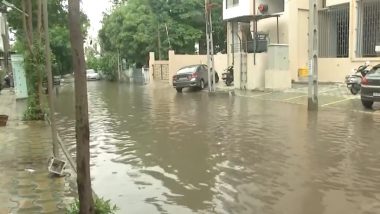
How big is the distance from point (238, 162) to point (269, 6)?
22105mm

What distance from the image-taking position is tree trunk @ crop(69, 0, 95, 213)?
4.23 m

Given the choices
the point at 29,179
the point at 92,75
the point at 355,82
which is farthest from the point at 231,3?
the point at 92,75

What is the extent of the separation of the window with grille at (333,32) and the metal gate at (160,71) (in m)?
18.0

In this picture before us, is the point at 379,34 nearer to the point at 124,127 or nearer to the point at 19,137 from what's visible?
the point at 124,127

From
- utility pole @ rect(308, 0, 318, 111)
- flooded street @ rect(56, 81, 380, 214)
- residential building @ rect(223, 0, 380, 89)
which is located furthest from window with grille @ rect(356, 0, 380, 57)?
flooded street @ rect(56, 81, 380, 214)

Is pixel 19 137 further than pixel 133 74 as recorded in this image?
No

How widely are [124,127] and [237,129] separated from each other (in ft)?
10.1

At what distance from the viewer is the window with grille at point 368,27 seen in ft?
72.5

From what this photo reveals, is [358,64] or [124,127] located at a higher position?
[358,64]

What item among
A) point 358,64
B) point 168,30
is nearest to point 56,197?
point 358,64

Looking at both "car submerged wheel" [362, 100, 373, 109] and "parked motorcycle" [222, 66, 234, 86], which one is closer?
"car submerged wheel" [362, 100, 373, 109]

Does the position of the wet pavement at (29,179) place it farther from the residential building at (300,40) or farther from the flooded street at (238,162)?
the residential building at (300,40)

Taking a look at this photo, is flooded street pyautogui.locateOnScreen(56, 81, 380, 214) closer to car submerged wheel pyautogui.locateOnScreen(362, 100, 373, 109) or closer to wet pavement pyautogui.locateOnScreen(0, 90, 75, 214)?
wet pavement pyautogui.locateOnScreen(0, 90, 75, 214)

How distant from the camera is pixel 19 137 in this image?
11359 mm
